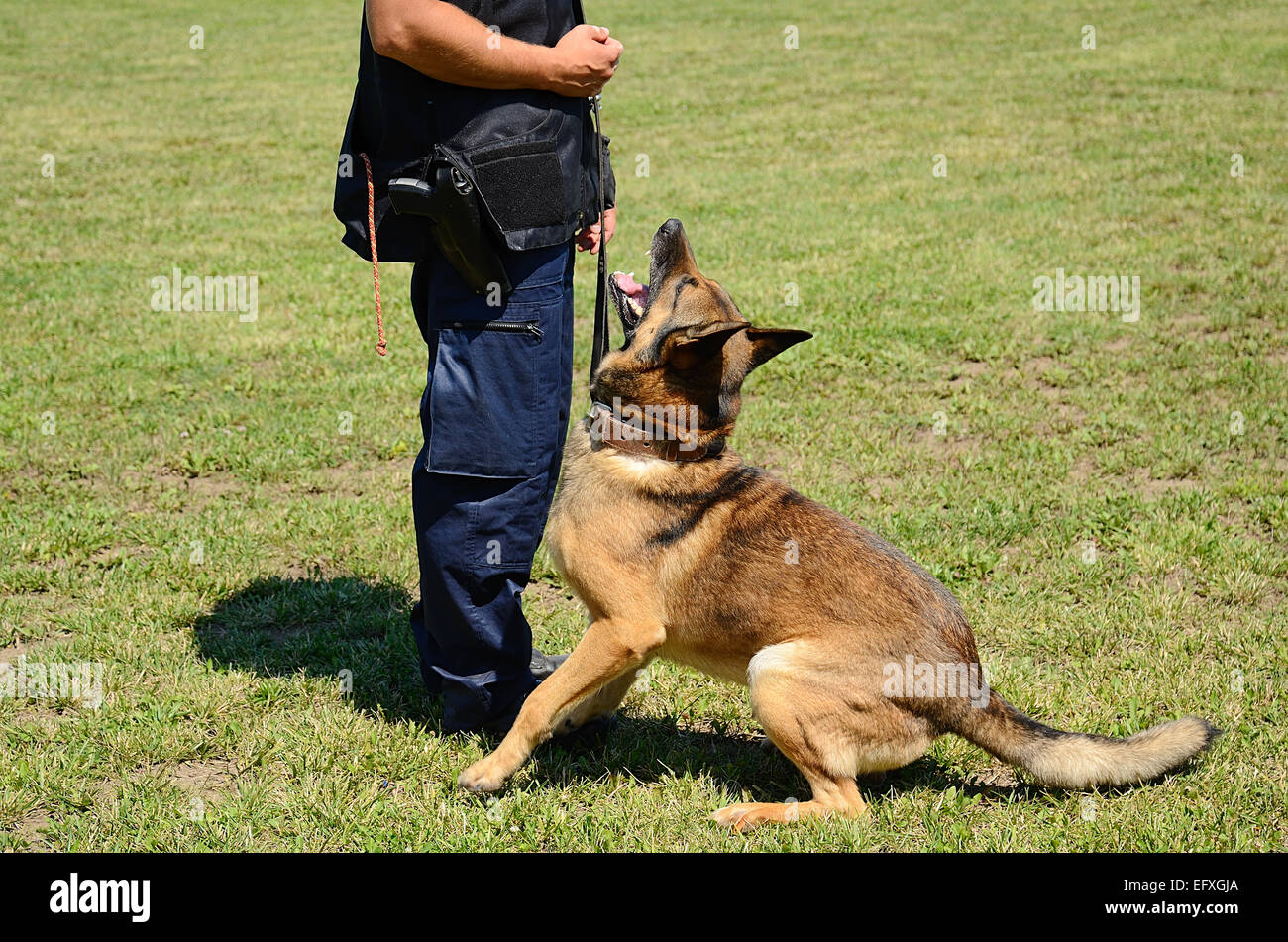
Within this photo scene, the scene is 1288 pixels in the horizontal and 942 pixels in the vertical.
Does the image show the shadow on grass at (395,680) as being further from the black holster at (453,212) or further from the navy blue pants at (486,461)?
the black holster at (453,212)

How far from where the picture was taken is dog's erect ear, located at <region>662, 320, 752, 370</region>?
11.3 feet

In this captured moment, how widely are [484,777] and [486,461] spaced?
105 centimetres

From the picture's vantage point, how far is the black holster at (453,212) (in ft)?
10.6

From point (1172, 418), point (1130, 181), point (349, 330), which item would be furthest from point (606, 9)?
point (1172, 418)

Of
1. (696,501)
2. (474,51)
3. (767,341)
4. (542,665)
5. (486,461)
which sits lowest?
(542,665)

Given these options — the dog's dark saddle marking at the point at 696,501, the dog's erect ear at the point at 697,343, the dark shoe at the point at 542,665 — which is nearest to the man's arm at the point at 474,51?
the dog's erect ear at the point at 697,343

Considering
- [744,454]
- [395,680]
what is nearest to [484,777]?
[395,680]

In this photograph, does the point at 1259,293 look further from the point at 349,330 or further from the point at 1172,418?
the point at 349,330

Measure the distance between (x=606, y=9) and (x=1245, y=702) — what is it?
25606mm

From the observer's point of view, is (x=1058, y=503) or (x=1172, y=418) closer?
(x=1058, y=503)

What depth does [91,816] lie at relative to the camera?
3.48 m

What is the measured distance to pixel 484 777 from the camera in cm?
360

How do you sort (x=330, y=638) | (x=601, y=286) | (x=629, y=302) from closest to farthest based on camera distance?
(x=629, y=302)
(x=601, y=286)
(x=330, y=638)

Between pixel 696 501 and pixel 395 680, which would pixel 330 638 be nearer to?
pixel 395 680
